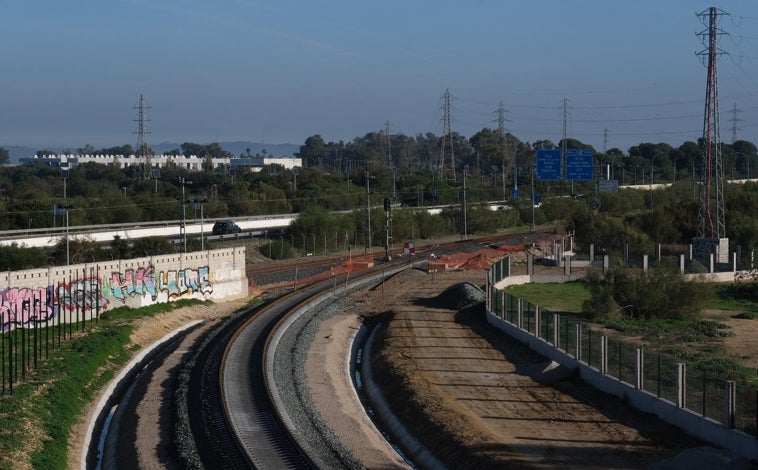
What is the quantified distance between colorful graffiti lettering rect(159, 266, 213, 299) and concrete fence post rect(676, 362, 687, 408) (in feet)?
94.8

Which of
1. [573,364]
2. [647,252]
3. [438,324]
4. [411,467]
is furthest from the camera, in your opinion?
[647,252]

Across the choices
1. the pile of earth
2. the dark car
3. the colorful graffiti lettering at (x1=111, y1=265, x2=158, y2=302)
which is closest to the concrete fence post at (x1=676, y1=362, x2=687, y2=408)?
the pile of earth

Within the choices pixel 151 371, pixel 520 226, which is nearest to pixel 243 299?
pixel 151 371

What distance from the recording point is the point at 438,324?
41969 mm

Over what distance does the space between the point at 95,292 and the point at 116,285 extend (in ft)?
5.84

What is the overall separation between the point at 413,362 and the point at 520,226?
272 ft

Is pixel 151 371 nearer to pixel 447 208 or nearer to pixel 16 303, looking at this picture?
pixel 16 303

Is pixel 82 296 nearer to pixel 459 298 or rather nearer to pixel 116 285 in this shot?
pixel 116 285

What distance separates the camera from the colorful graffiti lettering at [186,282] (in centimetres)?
4747

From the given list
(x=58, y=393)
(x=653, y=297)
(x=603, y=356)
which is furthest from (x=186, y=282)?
(x=603, y=356)

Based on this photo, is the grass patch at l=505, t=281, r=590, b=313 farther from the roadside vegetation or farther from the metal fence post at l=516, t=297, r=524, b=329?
the metal fence post at l=516, t=297, r=524, b=329

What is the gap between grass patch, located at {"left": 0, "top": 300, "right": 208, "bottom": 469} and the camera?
22578 mm

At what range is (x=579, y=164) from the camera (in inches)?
2844

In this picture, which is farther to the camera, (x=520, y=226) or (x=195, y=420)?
(x=520, y=226)
